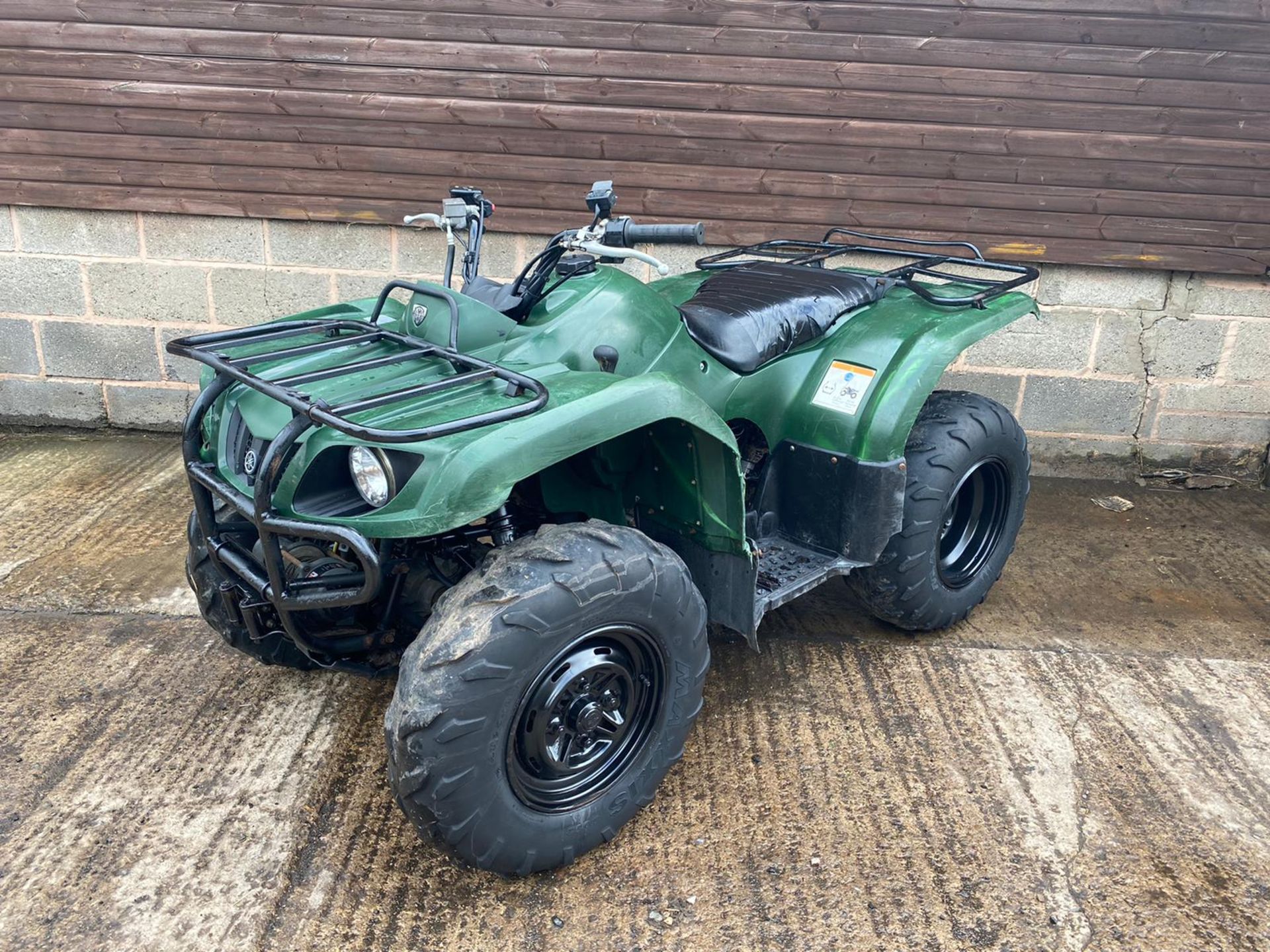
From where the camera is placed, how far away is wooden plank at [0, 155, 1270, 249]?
16.0 ft

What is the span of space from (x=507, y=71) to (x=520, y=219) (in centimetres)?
70

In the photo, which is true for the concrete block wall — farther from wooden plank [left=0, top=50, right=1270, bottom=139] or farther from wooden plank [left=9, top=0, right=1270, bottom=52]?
wooden plank [left=9, top=0, right=1270, bottom=52]

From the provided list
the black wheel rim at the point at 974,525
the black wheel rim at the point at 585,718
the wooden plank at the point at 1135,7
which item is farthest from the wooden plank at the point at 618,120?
the black wheel rim at the point at 585,718

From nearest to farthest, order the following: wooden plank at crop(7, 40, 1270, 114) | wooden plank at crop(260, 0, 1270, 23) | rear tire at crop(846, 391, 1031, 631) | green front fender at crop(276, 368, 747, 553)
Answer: green front fender at crop(276, 368, 747, 553) → rear tire at crop(846, 391, 1031, 631) → wooden plank at crop(260, 0, 1270, 23) → wooden plank at crop(7, 40, 1270, 114)

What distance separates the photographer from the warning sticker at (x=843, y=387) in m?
3.12

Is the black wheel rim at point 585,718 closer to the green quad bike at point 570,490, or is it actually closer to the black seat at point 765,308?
the green quad bike at point 570,490

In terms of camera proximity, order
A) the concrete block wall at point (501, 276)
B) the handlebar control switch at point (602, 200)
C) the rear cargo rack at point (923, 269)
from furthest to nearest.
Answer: the concrete block wall at point (501, 276), the rear cargo rack at point (923, 269), the handlebar control switch at point (602, 200)

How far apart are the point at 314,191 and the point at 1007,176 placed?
347 centimetres

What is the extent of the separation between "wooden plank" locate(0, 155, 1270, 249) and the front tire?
2.92 meters

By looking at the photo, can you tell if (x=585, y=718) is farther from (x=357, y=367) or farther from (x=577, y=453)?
(x=357, y=367)

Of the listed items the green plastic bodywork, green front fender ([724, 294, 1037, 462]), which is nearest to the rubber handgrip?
the green plastic bodywork

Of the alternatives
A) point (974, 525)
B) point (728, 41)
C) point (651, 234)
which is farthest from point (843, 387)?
point (728, 41)

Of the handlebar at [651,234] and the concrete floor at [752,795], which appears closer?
the concrete floor at [752,795]

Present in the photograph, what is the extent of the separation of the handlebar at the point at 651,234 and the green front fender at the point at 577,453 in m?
0.44
